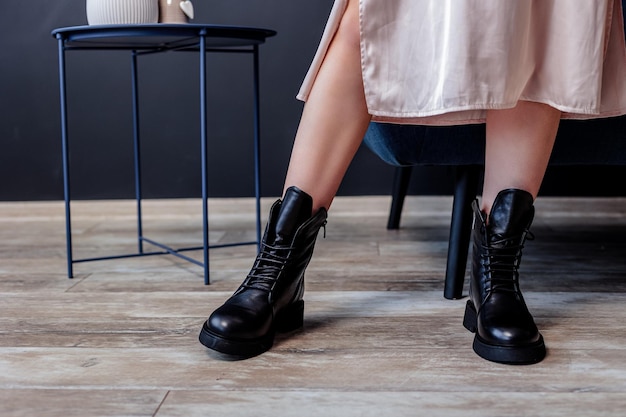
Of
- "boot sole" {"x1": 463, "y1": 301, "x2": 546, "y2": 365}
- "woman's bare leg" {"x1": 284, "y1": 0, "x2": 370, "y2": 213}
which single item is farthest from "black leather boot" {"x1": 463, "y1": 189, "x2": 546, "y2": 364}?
"woman's bare leg" {"x1": 284, "y1": 0, "x2": 370, "y2": 213}

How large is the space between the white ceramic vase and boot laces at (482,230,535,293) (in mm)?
805

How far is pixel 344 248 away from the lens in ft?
5.62

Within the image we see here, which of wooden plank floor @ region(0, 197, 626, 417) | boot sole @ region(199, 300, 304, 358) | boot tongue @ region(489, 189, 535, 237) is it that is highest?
boot tongue @ region(489, 189, 535, 237)

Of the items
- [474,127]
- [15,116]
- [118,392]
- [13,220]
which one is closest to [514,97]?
[474,127]

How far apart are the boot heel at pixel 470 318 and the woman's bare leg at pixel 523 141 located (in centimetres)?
19

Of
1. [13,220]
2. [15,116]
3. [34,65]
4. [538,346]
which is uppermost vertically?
[34,65]

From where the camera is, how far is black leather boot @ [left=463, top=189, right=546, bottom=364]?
949mm

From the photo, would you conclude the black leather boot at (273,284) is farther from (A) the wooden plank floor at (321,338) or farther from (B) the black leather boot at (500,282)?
(B) the black leather boot at (500,282)

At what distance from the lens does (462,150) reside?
127cm

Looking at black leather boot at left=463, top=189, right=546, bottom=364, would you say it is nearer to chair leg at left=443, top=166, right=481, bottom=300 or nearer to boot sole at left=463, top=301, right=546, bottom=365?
boot sole at left=463, top=301, right=546, bottom=365

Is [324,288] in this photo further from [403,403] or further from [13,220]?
[13,220]

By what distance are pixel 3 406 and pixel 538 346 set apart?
0.68m

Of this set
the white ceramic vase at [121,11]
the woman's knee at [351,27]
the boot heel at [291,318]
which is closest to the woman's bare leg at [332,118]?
the woman's knee at [351,27]

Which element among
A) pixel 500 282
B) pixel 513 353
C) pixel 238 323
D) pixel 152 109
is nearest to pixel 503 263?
pixel 500 282
